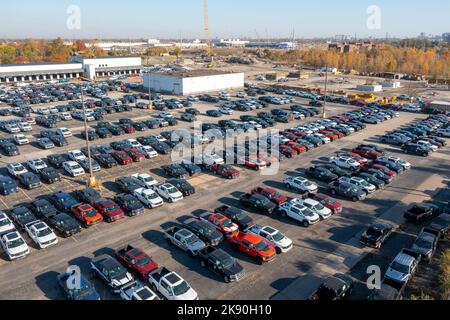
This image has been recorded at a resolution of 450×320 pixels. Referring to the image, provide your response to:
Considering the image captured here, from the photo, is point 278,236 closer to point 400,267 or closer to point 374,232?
point 374,232

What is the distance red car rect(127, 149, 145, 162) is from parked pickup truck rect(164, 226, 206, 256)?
17.1m

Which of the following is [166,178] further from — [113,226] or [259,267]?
[259,267]

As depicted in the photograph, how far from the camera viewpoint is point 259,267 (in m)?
22.2

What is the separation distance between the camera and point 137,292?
18.3 m

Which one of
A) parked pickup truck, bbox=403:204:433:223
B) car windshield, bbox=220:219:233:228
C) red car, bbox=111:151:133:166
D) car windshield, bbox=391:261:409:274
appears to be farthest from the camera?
red car, bbox=111:151:133:166

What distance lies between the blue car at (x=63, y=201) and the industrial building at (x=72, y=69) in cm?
8276

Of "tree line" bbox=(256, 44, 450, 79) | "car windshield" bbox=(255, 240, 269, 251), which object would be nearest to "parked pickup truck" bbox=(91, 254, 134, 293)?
"car windshield" bbox=(255, 240, 269, 251)

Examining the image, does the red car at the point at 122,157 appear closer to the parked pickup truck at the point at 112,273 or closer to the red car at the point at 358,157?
the parked pickup truck at the point at 112,273

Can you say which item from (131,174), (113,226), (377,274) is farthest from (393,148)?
(113,226)

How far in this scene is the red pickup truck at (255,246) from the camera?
22562mm

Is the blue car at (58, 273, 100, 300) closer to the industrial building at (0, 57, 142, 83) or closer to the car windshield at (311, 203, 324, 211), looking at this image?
the car windshield at (311, 203, 324, 211)

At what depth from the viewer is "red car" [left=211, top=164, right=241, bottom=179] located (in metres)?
35.8

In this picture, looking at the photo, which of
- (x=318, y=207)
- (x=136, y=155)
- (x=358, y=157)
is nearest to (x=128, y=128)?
(x=136, y=155)

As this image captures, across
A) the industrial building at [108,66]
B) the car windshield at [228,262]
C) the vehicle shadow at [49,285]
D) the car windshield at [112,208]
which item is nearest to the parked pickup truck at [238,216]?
the car windshield at [228,262]
